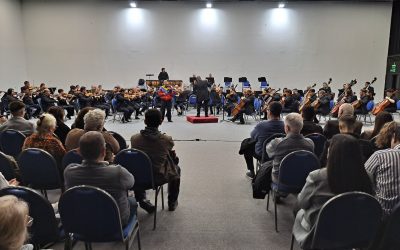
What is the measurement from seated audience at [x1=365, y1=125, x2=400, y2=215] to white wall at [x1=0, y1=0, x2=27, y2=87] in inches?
630

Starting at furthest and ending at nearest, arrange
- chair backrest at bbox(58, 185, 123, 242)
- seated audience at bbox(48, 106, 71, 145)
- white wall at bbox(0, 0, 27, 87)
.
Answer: white wall at bbox(0, 0, 27, 87)
seated audience at bbox(48, 106, 71, 145)
chair backrest at bbox(58, 185, 123, 242)

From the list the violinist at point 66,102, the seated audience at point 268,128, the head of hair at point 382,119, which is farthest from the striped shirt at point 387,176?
the violinist at point 66,102

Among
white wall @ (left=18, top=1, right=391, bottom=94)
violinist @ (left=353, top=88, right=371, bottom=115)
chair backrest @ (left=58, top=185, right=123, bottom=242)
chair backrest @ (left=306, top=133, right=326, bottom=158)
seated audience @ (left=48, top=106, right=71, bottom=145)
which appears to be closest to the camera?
chair backrest @ (left=58, top=185, right=123, bottom=242)

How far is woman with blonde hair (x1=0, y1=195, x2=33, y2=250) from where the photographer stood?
1.29m

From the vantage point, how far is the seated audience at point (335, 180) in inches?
82.2

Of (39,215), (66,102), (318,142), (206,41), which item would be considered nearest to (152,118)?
(39,215)

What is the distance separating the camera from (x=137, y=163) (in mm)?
3354

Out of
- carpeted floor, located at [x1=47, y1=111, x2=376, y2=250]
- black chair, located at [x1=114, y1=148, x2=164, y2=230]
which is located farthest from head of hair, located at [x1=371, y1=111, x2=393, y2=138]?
black chair, located at [x1=114, y1=148, x2=164, y2=230]

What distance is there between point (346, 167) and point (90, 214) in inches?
69.5

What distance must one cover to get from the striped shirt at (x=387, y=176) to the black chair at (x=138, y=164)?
2.08m

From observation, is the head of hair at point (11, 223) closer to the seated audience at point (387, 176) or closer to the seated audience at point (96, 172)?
the seated audience at point (96, 172)

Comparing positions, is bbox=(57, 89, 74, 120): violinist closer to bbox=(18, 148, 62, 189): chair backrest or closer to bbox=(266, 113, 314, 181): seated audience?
bbox=(18, 148, 62, 189): chair backrest

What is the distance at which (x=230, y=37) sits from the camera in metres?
17.3

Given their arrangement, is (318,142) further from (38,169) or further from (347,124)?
(38,169)
